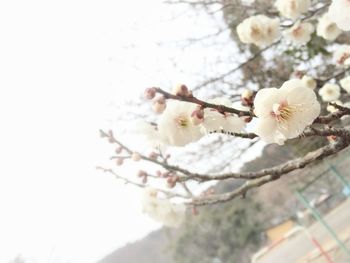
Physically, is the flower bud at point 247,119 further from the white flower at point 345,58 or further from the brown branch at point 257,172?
the white flower at point 345,58

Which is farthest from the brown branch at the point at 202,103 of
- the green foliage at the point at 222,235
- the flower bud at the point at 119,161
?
the green foliage at the point at 222,235

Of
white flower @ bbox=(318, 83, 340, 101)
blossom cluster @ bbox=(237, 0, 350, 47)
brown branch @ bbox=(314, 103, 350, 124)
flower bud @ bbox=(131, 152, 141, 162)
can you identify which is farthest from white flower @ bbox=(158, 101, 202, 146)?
white flower @ bbox=(318, 83, 340, 101)

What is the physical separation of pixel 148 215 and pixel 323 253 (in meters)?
10.1

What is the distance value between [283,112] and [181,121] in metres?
0.40

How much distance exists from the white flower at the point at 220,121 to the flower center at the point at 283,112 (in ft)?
0.64

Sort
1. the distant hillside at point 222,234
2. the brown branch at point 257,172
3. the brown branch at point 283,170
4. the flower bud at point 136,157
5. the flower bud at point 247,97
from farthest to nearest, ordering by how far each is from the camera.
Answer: the distant hillside at point 222,234, the flower bud at point 136,157, the brown branch at point 257,172, the brown branch at point 283,170, the flower bud at point 247,97

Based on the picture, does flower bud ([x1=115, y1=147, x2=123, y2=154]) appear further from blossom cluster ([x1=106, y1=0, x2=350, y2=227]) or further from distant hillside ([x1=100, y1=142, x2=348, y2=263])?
distant hillside ([x1=100, y1=142, x2=348, y2=263])

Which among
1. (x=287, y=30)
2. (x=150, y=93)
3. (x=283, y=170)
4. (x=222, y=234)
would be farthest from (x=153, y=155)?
(x=222, y=234)

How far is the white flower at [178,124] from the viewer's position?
177 centimetres

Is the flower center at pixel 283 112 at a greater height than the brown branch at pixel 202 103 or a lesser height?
lesser

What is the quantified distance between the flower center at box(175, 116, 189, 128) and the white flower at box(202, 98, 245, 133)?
0.26 feet

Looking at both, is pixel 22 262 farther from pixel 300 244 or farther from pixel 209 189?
pixel 209 189

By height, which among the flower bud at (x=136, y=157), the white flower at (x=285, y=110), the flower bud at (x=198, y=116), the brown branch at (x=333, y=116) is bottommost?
the brown branch at (x=333, y=116)

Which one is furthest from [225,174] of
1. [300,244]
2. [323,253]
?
[300,244]
